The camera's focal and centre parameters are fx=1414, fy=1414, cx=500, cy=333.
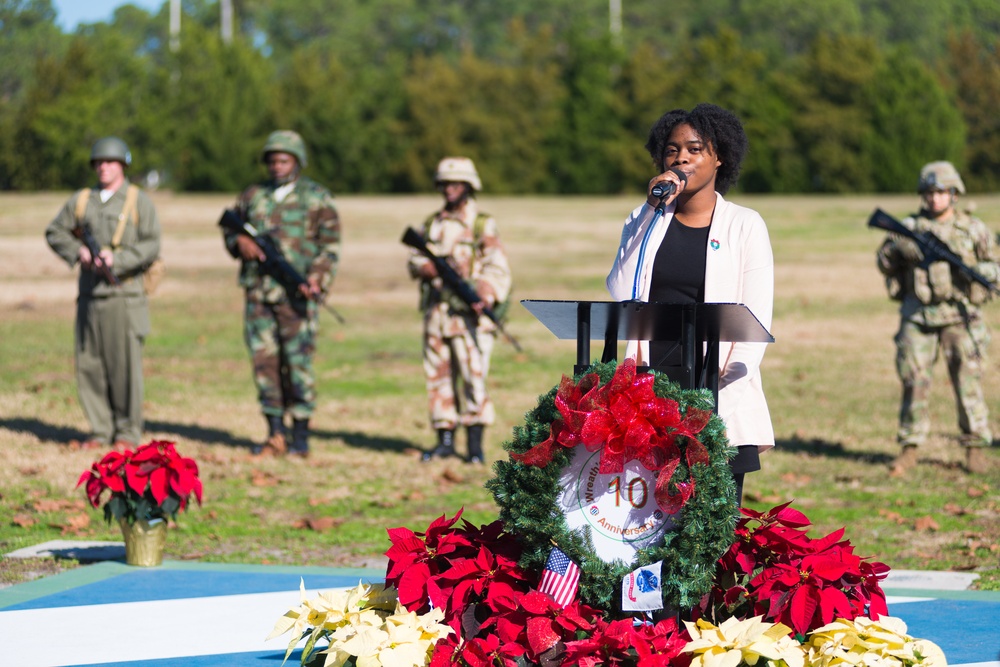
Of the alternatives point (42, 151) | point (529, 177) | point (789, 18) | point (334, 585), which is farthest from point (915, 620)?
point (789, 18)

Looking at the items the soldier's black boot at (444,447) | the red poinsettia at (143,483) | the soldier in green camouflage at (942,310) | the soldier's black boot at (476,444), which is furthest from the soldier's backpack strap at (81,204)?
the soldier in green camouflage at (942,310)

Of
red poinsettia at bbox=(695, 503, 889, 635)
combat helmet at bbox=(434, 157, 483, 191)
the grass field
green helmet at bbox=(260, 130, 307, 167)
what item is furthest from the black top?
green helmet at bbox=(260, 130, 307, 167)

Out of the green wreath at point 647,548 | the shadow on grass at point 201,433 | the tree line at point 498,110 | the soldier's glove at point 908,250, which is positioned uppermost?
the tree line at point 498,110

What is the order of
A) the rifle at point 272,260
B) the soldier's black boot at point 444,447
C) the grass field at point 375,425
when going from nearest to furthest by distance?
1. the grass field at point 375,425
2. the rifle at point 272,260
3. the soldier's black boot at point 444,447

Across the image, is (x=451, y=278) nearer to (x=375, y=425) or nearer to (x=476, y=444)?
(x=476, y=444)

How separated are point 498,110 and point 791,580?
64.1m

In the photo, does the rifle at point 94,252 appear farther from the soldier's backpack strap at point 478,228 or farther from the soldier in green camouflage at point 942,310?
the soldier in green camouflage at point 942,310

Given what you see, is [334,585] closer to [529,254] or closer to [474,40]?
[529,254]

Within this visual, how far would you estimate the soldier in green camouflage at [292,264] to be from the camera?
35.5 ft

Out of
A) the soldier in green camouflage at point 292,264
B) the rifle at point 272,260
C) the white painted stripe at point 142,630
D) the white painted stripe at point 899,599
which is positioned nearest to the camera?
the white painted stripe at point 142,630

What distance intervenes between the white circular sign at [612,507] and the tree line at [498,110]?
5360 centimetres

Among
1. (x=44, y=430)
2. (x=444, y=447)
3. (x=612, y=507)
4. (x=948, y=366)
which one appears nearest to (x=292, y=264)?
(x=444, y=447)

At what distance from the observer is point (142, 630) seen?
5855 millimetres

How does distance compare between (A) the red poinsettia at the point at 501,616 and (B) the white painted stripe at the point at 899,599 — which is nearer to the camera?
(A) the red poinsettia at the point at 501,616
